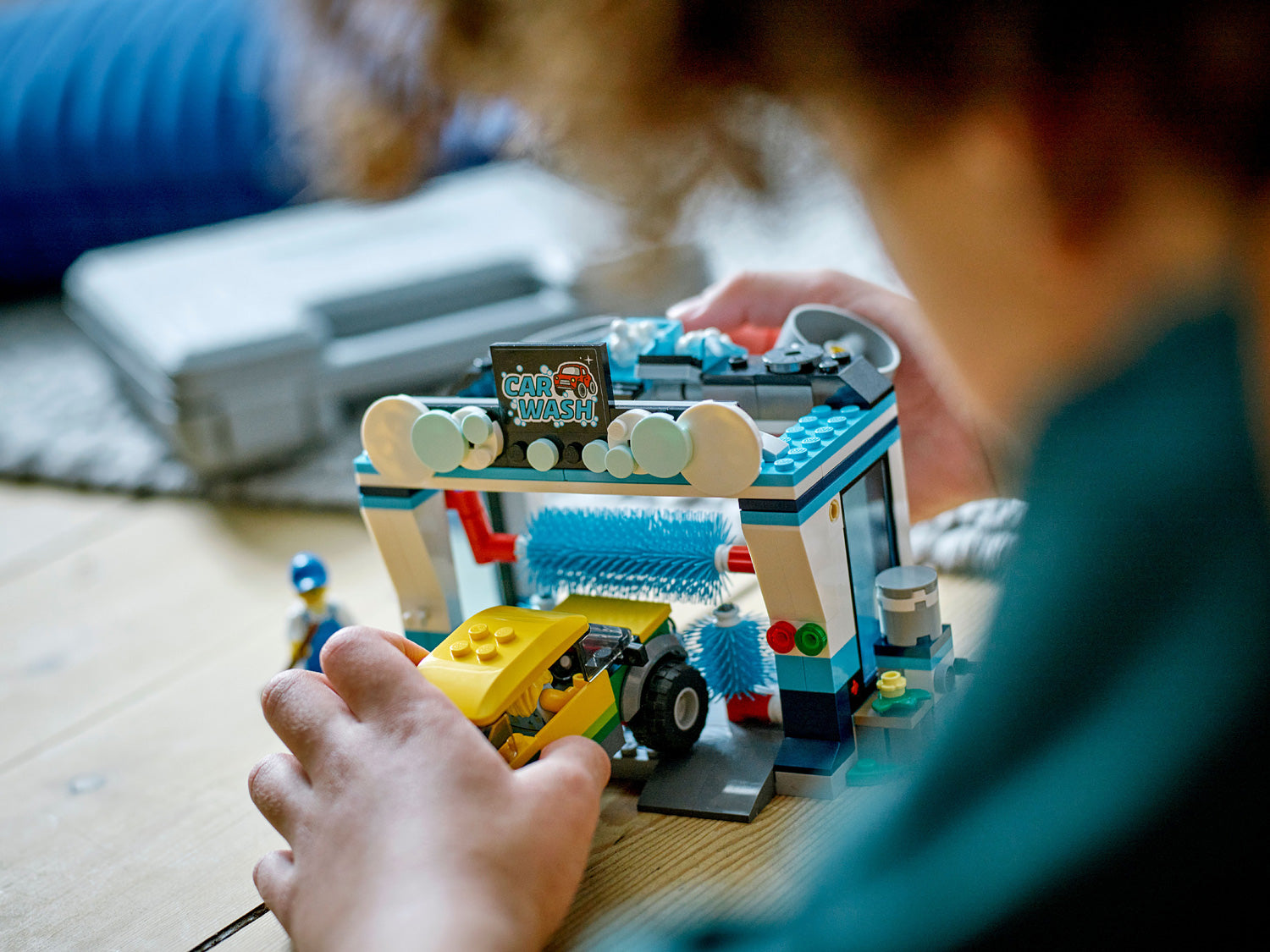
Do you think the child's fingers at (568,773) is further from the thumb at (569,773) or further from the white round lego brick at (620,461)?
the white round lego brick at (620,461)

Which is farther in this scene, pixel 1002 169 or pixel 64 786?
pixel 64 786

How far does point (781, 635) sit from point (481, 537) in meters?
0.19

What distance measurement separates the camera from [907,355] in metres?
0.67

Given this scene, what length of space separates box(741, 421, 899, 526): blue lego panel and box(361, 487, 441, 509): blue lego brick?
0.56ft

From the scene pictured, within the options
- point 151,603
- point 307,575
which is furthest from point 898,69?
point 151,603

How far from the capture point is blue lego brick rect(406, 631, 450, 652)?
61 cm

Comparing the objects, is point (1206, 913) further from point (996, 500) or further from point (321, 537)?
point (321, 537)

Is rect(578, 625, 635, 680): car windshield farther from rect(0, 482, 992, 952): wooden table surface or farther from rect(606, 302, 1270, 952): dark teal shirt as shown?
rect(606, 302, 1270, 952): dark teal shirt

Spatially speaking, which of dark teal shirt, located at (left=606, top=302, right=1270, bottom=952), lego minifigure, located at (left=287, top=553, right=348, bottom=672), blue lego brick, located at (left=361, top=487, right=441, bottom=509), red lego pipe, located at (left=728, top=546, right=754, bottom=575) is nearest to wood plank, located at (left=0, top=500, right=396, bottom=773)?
lego minifigure, located at (left=287, top=553, right=348, bottom=672)

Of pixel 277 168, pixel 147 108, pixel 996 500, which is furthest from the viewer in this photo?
pixel 147 108

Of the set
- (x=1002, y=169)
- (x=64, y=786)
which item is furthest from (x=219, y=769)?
(x=1002, y=169)

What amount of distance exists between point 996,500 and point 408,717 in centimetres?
45

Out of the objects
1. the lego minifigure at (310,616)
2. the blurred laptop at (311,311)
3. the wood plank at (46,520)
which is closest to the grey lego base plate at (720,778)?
the lego minifigure at (310,616)

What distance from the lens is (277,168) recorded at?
1844 mm
